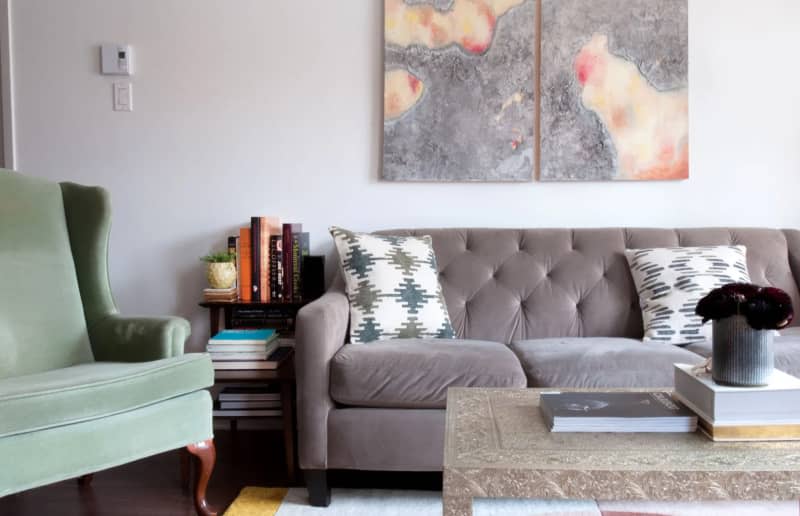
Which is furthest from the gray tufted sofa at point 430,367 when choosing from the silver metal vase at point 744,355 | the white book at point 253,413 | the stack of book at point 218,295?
the silver metal vase at point 744,355

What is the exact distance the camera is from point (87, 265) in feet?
6.93

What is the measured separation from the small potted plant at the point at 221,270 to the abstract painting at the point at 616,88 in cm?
145

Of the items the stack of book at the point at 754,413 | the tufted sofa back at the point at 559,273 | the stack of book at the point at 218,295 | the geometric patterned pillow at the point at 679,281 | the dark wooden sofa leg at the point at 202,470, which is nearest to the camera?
the stack of book at the point at 754,413

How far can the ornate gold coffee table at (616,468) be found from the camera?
0.93 m

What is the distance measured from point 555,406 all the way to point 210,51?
7.61 feet

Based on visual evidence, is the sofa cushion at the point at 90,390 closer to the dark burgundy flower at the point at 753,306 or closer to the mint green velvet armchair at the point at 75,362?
the mint green velvet armchair at the point at 75,362

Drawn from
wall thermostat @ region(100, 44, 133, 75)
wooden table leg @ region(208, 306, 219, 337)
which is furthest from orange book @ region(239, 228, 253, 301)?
wall thermostat @ region(100, 44, 133, 75)

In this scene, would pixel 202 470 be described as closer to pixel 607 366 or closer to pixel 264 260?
pixel 264 260

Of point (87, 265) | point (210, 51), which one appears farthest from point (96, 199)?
point (210, 51)

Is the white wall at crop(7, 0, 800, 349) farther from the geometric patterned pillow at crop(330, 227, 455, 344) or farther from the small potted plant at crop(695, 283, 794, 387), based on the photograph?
the small potted plant at crop(695, 283, 794, 387)

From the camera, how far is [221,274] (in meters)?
2.49

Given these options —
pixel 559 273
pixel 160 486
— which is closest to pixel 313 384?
pixel 160 486

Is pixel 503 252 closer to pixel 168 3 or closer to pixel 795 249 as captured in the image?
pixel 795 249

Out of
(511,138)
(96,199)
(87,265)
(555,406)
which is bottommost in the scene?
(555,406)
